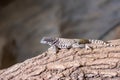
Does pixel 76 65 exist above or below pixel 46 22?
below

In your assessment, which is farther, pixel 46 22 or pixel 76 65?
pixel 46 22

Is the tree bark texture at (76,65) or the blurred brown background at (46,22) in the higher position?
the blurred brown background at (46,22)

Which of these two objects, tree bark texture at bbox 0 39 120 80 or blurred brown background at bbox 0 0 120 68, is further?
blurred brown background at bbox 0 0 120 68

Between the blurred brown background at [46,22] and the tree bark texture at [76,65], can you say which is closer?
the tree bark texture at [76,65]

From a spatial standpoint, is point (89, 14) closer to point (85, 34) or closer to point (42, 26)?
point (85, 34)

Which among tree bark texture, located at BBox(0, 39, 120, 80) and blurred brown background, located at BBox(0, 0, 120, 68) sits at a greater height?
blurred brown background, located at BBox(0, 0, 120, 68)
